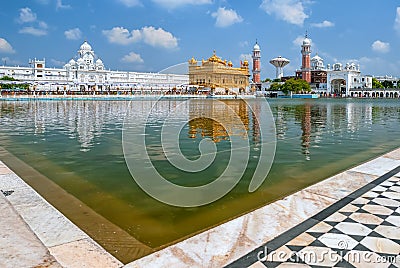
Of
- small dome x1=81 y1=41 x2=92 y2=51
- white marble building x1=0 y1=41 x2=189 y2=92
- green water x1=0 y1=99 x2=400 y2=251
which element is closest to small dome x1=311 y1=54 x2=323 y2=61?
white marble building x1=0 y1=41 x2=189 y2=92

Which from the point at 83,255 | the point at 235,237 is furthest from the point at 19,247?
the point at 235,237

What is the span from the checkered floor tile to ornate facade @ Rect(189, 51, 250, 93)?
213 ft

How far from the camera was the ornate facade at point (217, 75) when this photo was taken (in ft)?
237

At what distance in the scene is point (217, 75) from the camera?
242 ft

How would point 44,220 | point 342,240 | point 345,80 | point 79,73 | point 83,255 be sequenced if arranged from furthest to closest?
point 345,80
point 79,73
point 44,220
point 342,240
point 83,255

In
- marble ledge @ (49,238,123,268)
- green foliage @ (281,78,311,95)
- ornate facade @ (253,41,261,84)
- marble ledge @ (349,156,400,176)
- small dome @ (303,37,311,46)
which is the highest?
small dome @ (303,37,311,46)

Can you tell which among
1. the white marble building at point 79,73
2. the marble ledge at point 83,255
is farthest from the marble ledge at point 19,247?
the white marble building at point 79,73

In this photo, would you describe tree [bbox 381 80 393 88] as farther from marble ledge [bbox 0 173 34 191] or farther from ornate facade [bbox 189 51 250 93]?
marble ledge [bbox 0 173 34 191]

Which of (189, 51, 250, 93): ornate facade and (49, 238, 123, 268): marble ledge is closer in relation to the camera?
(49, 238, 123, 268): marble ledge

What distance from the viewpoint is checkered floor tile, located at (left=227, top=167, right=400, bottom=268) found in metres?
2.07

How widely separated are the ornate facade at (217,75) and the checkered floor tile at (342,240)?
64813mm

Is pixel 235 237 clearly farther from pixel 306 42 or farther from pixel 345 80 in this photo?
pixel 306 42

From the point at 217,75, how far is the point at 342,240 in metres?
72.6

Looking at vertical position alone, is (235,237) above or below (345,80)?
below
